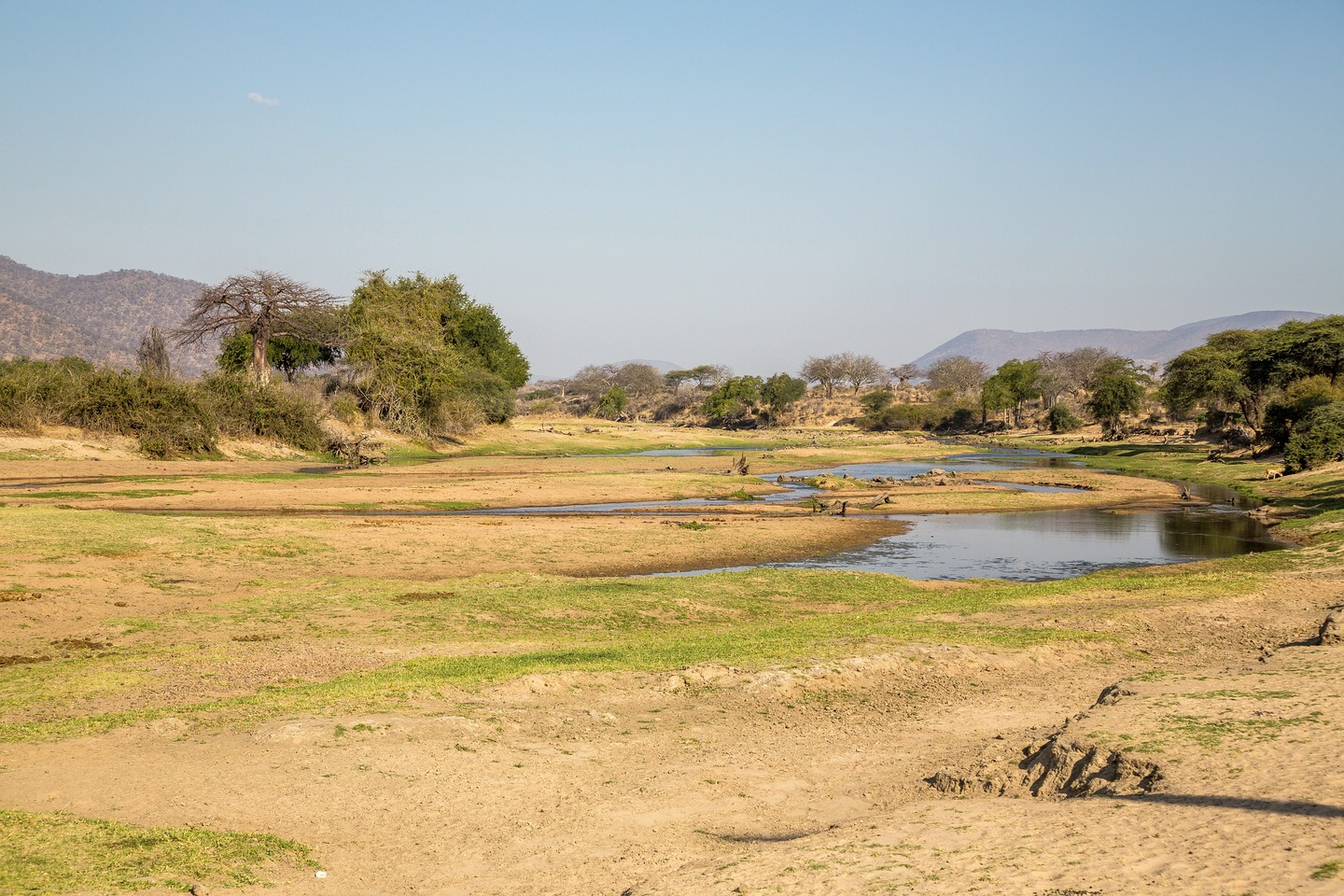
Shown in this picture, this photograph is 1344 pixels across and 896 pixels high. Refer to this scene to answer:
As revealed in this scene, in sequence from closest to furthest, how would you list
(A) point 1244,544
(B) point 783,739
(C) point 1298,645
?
(B) point 783,739
(C) point 1298,645
(A) point 1244,544

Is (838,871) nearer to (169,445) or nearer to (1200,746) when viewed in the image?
(1200,746)

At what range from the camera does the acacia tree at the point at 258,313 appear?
64.4 meters

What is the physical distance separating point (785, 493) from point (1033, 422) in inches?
3167

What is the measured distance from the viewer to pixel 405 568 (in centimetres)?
2202

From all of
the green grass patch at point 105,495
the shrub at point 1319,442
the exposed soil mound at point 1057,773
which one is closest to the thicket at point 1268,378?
the shrub at point 1319,442

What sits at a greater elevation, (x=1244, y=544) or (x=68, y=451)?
(x=68, y=451)

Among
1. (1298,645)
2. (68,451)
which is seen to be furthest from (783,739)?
(68,451)

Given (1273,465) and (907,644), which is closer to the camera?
(907,644)

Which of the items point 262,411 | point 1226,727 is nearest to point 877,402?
point 262,411

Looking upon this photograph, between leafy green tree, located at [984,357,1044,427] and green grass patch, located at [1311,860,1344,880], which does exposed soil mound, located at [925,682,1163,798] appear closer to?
green grass patch, located at [1311,860,1344,880]

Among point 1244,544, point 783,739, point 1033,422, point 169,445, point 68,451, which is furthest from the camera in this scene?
point 1033,422

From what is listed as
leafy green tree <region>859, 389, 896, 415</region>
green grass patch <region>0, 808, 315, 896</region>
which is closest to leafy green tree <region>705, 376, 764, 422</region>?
leafy green tree <region>859, 389, 896, 415</region>

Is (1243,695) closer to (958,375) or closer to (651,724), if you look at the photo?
(651,724)

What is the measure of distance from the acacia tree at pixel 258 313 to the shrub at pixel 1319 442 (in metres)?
62.9
